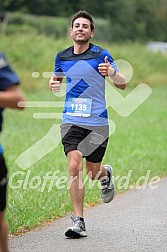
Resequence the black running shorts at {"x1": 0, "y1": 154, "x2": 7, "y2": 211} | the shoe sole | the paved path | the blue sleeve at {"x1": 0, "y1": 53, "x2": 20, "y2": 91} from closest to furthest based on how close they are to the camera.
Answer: the blue sleeve at {"x1": 0, "y1": 53, "x2": 20, "y2": 91} < the black running shorts at {"x1": 0, "y1": 154, "x2": 7, "y2": 211} < the paved path < the shoe sole

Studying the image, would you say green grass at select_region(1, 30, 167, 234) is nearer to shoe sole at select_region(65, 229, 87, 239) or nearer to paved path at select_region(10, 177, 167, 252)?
paved path at select_region(10, 177, 167, 252)

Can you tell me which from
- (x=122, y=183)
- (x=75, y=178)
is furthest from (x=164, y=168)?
(x=75, y=178)

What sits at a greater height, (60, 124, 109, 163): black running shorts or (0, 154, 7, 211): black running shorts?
(0, 154, 7, 211): black running shorts

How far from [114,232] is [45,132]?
11090mm

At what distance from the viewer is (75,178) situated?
295 inches

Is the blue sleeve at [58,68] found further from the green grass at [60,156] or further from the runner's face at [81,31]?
the green grass at [60,156]

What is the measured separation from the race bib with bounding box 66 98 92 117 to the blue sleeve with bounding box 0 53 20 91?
2.54 metres

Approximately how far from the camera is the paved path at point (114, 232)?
712 centimetres

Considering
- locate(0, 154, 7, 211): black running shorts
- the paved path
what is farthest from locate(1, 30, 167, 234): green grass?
locate(0, 154, 7, 211): black running shorts

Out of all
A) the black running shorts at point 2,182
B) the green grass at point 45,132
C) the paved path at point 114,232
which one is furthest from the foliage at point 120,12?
the black running shorts at point 2,182

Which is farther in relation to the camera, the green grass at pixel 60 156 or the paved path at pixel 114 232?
the green grass at pixel 60 156

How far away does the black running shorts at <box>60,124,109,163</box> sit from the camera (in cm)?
761

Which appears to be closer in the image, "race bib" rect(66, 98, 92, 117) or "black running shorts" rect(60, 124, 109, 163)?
"race bib" rect(66, 98, 92, 117)

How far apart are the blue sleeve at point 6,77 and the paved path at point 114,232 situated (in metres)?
2.46
